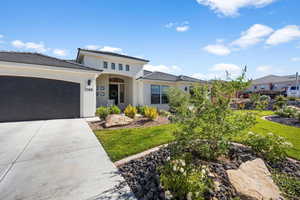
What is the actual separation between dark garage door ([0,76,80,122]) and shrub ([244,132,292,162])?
9.94m

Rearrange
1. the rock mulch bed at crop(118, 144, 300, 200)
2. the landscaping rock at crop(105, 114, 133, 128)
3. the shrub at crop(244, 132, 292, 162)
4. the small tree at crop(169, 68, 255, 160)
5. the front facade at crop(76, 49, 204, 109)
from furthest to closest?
the front facade at crop(76, 49, 204, 109) < the landscaping rock at crop(105, 114, 133, 128) < the shrub at crop(244, 132, 292, 162) < the small tree at crop(169, 68, 255, 160) < the rock mulch bed at crop(118, 144, 300, 200)

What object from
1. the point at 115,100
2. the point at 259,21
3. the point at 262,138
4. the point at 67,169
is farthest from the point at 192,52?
the point at 67,169

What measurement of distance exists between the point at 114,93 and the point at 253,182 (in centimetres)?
1371

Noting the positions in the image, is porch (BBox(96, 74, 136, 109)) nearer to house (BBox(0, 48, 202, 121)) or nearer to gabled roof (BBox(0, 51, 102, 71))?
house (BBox(0, 48, 202, 121))

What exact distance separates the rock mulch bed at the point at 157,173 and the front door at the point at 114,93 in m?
11.5

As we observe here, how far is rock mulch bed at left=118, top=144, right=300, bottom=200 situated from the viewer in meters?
2.09

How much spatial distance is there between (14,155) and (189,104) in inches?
197

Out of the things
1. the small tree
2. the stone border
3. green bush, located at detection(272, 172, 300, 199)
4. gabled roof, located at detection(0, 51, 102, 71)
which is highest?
gabled roof, located at detection(0, 51, 102, 71)

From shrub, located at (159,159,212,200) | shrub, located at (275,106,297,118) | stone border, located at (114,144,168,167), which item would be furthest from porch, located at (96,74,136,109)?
shrub, located at (275,106,297,118)

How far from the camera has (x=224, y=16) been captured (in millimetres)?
7855

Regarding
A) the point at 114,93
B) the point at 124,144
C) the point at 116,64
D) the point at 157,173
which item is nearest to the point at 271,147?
the point at 157,173

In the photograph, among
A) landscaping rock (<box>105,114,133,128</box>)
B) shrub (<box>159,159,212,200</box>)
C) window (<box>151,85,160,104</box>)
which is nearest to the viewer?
shrub (<box>159,159,212,200</box>)

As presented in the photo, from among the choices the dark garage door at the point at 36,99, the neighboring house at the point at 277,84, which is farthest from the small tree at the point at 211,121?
the neighboring house at the point at 277,84

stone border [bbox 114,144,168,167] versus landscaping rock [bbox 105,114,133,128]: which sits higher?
landscaping rock [bbox 105,114,133,128]
